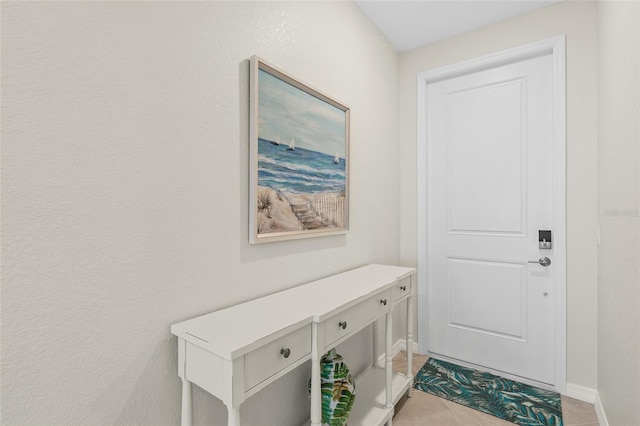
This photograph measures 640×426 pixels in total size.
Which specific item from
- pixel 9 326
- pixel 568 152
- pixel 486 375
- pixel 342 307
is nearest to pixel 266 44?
pixel 342 307

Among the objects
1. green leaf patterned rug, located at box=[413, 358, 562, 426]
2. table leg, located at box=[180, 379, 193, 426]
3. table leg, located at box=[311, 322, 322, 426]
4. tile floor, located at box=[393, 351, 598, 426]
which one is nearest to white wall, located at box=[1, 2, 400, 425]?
table leg, located at box=[180, 379, 193, 426]

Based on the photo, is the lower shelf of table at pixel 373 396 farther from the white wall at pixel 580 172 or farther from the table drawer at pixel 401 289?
the white wall at pixel 580 172

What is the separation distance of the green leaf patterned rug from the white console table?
1.96 ft

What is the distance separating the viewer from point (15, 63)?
2.46 ft

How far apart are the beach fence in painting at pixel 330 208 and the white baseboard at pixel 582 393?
1817 millimetres

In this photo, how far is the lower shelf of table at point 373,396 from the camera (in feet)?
5.22

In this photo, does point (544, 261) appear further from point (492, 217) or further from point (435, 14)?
point (435, 14)

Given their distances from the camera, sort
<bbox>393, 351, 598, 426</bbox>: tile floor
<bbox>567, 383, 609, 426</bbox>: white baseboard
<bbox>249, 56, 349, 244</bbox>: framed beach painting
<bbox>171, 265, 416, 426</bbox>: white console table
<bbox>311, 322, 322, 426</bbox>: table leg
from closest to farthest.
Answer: <bbox>171, 265, 416, 426</bbox>: white console table, <bbox>311, 322, 322, 426</bbox>: table leg, <bbox>249, 56, 349, 244</bbox>: framed beach painting, <bbox>393, 351, 598, 426</bbox>: tile floor, <bbox>567, 383, 609, 426</bbox>: white baseboard

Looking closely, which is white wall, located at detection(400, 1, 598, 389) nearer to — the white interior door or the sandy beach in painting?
the white interior door

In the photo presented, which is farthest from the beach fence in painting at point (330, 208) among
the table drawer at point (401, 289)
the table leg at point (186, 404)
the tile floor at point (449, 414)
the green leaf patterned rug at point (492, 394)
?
the green leaf patterned rug at point (492, 394)

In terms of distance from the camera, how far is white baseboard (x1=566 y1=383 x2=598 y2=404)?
77.7 inches

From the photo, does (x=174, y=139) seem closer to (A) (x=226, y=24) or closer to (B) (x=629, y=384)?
(A) (x=226, y=24)

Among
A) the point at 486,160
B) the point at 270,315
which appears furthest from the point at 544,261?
the point at 270,315

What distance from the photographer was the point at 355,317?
4.58 ft
